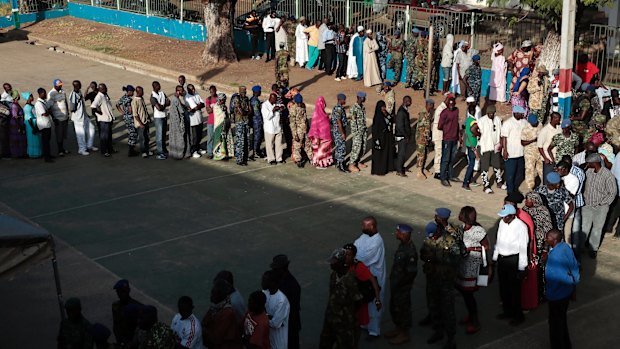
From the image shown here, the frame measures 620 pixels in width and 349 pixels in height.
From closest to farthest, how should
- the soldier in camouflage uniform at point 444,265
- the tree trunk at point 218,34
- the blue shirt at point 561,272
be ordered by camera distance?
the blue shirt at point 561,272 → the soldier in camouflage uniform at point 444,265 → the tree trunk at point 218,34

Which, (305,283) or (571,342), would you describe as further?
(305,283)

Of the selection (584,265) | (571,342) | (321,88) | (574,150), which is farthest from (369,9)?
(571,342)

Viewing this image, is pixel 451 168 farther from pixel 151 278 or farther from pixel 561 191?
pixel 151 278

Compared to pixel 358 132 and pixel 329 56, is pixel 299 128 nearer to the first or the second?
pixel 358 132

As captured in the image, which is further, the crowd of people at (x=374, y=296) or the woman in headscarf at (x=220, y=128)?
the woman in headscarf at (x=220, y=128)

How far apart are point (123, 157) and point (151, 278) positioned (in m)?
6.07

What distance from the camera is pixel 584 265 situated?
40.7 feet

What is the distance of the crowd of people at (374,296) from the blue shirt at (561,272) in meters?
0.01

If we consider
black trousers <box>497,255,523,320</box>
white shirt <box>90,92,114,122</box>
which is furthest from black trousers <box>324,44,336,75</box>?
black trousers <box>497,255,523,320</box>

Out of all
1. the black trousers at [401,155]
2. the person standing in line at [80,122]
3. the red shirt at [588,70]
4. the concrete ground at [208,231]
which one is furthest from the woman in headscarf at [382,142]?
the person standing in line at [80,122]

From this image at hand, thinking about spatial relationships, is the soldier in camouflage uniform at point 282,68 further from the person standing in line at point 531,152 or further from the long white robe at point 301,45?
the person standing in line at point 531,152

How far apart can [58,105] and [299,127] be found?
15.2 ft

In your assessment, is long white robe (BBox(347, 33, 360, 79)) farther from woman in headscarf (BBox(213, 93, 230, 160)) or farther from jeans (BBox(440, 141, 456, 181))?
jeans (BBox(440, 141, 456, 181))

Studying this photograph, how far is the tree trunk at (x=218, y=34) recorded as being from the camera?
25.9m
